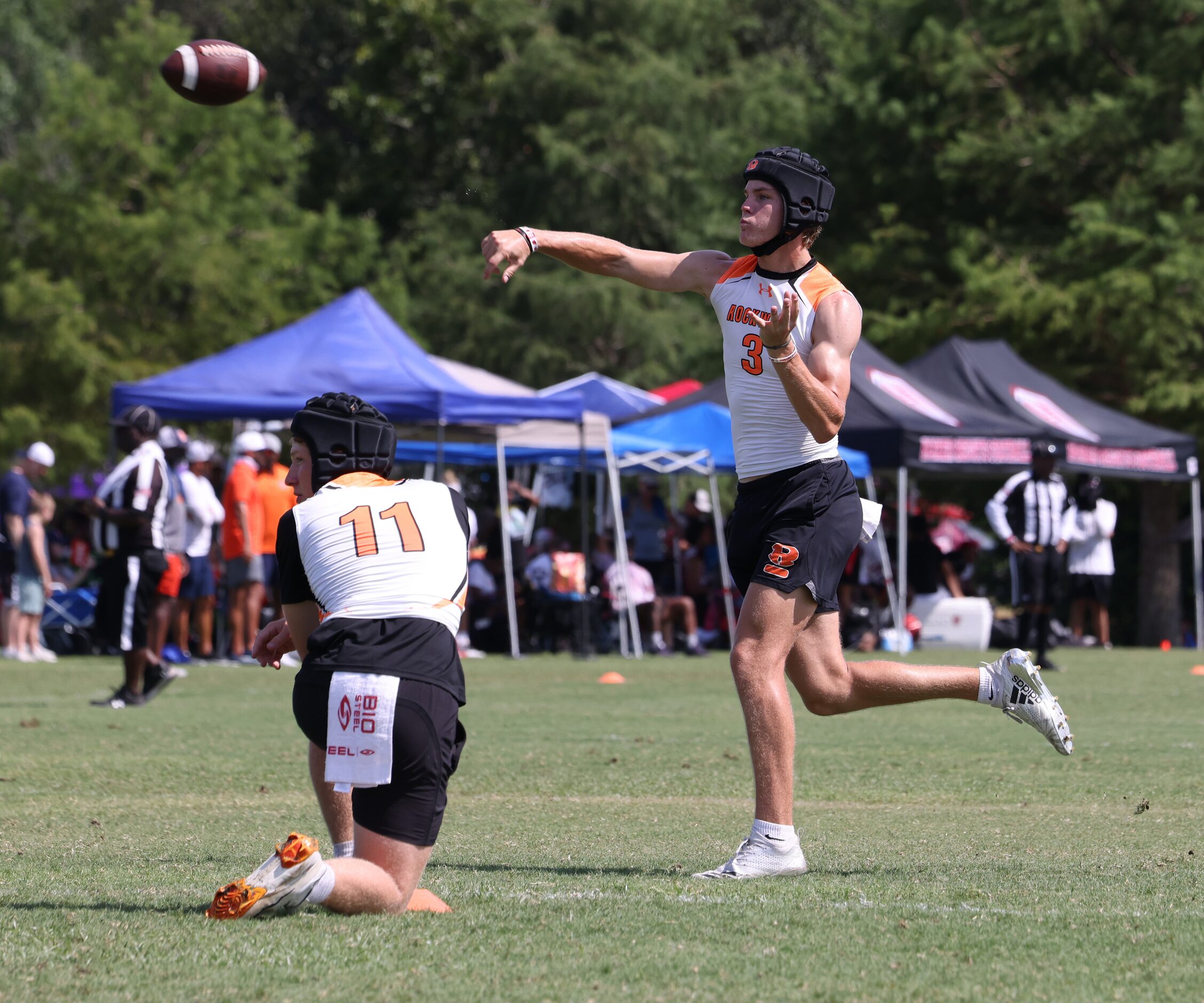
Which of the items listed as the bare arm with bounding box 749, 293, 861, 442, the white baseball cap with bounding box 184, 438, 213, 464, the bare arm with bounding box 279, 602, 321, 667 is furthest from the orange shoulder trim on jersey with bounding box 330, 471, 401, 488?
the white baseball cap with bounding box 184, 438, 213, 464

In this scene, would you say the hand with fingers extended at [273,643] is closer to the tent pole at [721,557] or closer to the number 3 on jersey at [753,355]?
the number 3 on jersey at [753,355]

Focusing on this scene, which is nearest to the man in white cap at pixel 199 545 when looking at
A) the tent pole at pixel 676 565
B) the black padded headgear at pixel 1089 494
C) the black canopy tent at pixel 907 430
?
the black canopy tent at pixel 907 430

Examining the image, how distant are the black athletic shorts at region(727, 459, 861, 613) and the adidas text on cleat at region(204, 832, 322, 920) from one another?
177 centimetres

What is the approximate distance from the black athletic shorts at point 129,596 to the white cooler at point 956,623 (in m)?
12.0

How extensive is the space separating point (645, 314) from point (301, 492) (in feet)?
109

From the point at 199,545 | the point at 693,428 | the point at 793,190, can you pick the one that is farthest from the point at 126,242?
the point at 793,190

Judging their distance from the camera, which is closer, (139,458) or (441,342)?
(139,458)

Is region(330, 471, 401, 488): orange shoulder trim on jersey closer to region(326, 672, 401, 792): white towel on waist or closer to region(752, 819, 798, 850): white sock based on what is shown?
region(326, 672, 401, 792): white towel on waist

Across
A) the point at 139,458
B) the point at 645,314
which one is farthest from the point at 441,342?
the point at 139,458

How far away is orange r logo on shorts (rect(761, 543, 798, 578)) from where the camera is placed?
17.6 ft

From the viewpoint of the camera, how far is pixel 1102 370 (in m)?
29.2

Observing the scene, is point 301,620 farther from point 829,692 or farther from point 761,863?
point 829,692

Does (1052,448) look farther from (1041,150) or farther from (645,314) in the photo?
(645,314)

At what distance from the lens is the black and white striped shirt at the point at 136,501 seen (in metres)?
11.5
